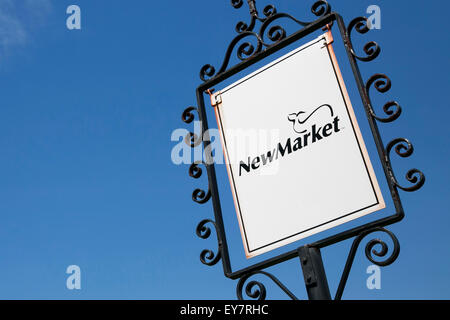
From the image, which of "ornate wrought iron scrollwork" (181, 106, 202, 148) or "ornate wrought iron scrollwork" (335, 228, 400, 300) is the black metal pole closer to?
"ornate wrought iron scrollwork" (335, 228, 400, 300)

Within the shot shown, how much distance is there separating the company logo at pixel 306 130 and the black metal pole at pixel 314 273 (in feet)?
1.55

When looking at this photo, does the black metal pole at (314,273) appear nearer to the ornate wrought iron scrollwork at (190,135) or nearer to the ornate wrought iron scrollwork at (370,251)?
the ornate wrought iron scrollwork at (370,251)

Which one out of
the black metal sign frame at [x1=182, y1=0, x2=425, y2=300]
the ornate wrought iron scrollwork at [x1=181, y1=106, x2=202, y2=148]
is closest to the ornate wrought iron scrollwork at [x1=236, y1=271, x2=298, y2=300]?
the black metal sign frame at [x1=182, y1=0, x2=425, y2=300]

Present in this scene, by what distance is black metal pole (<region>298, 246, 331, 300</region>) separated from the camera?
197cm

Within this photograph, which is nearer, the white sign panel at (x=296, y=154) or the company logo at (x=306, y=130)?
the white sign panel at (x=296, y=154)

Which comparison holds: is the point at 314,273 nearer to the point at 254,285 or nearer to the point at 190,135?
the point at 254,285

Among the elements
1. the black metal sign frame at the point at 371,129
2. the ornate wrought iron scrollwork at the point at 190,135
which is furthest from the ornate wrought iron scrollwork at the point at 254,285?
the ornate wrought iron scrollwork at the point at 190,135

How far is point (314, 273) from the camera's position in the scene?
2.01 m

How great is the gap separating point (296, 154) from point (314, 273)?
0.55m

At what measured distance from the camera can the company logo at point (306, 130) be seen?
7.09 feet

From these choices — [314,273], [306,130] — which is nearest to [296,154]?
[306,130]
